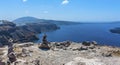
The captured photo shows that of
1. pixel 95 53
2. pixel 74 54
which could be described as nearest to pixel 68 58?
pixel 74 54

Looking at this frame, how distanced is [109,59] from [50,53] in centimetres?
1180

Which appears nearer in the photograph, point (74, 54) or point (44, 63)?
point (44, 63)

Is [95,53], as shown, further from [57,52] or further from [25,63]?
[25,63]

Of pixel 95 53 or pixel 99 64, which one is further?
pixel 95 53

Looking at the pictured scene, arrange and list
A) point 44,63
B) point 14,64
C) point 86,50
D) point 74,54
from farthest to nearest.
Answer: point 86,50 < point 74,54 < point 44,63 < point 14,64

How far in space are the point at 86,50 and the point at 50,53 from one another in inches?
304

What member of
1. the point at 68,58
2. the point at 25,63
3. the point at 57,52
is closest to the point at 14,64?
the point at 25,63

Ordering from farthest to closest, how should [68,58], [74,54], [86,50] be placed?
[86,50] < [74,54] < [68,58]

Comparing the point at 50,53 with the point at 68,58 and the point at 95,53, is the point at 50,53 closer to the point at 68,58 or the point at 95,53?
the point at 68,58

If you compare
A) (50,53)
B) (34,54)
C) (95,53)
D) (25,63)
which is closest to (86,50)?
(95,53)

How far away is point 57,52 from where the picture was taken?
149 feet

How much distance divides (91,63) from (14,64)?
1133 cm

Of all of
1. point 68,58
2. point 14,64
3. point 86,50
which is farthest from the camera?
point 86,50

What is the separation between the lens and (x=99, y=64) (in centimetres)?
3406
